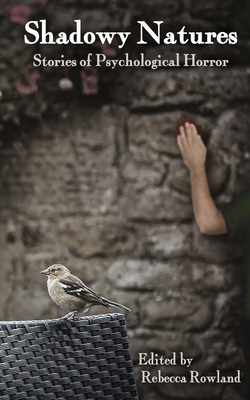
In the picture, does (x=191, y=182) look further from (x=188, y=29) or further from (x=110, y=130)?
(x=188, y=29)

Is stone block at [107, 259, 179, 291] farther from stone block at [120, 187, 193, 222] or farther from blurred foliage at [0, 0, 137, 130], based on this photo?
blurred foliage at [0, 0, 137, 130]

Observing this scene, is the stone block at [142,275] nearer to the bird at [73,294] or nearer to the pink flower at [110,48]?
the bird at [73,294]

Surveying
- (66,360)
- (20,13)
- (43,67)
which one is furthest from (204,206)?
(66,360)

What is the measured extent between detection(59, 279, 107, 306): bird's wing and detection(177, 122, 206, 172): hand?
37.5 inches

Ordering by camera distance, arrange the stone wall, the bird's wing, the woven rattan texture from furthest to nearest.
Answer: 1. the stone wall
2. the bird's wing
3. the woven rattan texture

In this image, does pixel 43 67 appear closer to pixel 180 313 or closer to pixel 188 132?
pixel 188 132

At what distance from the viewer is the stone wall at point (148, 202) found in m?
2.89

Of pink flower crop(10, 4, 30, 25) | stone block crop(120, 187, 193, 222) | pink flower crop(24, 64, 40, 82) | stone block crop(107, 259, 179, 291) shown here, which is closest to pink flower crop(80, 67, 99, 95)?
pink flower crop(24, 64, 40, 82)

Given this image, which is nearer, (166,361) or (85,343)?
(85,343)

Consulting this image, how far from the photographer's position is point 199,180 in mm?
2896

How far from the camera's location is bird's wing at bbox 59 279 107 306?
212 centimetres

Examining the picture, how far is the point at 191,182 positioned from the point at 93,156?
1.45 ft

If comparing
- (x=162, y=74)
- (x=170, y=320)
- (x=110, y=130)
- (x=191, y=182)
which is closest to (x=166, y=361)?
(x=170, y=320)

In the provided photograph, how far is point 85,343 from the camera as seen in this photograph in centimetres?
160
